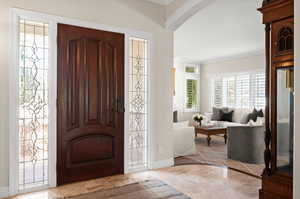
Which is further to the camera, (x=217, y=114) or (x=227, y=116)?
(x=217, y=114)

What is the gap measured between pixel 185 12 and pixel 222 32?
2.13 meters

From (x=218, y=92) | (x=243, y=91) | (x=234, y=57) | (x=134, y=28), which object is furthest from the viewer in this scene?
(x=218, y=92)

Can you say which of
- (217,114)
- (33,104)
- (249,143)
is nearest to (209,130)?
(249,143)

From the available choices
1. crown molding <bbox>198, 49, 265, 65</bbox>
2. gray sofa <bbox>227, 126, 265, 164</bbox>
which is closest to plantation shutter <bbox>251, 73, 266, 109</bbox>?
crown molding <bbox>198, 49, 265, 65</bbox>

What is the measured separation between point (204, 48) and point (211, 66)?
2.07 metres

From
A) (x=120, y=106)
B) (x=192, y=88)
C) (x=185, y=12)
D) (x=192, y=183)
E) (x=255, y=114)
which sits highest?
(x=185, y=12)

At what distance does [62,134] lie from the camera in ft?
10.0

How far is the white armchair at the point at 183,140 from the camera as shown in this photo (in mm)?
4430

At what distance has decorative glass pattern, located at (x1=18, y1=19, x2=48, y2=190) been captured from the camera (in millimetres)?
2842

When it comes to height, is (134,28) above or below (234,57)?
below

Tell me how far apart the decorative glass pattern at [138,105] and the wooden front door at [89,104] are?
210mm

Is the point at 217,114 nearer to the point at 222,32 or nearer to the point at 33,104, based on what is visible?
the point at 222,32

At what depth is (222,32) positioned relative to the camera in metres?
5.32

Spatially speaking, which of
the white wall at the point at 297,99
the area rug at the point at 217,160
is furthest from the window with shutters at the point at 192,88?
the white wall at the point at 297,99
